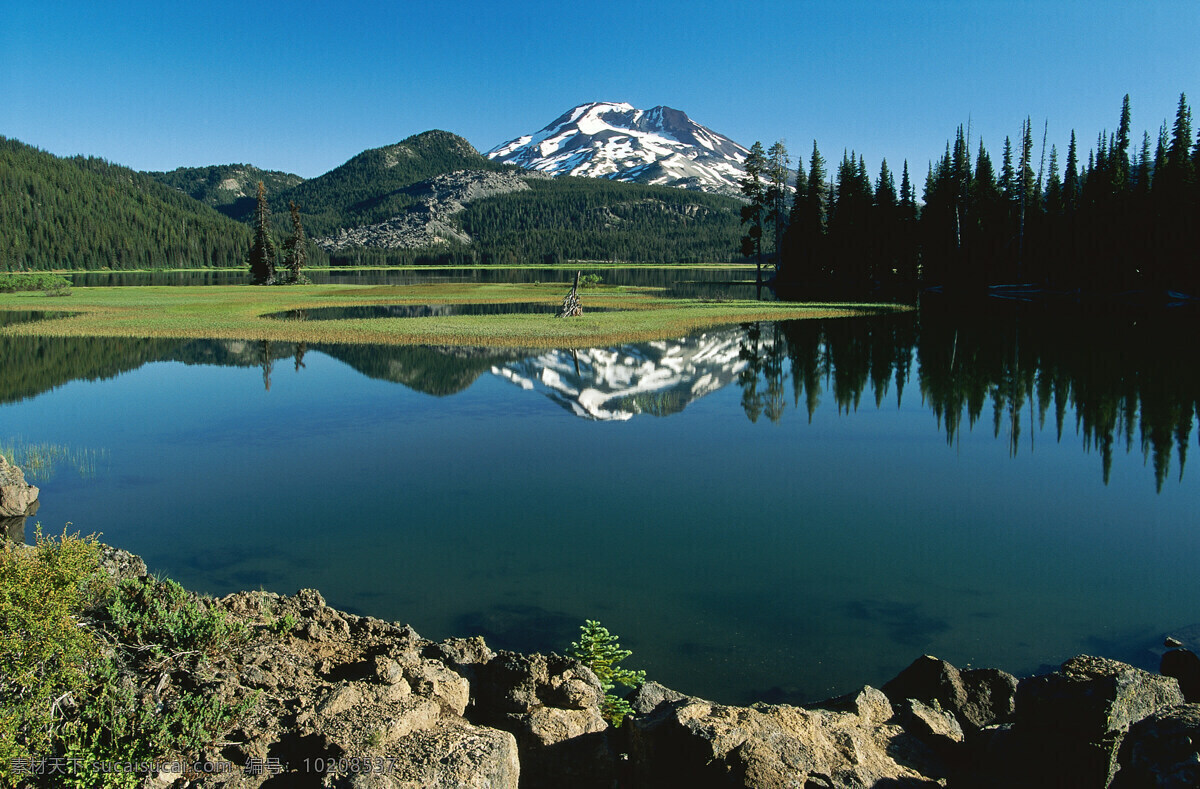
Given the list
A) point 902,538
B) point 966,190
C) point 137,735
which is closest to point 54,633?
point 137,735

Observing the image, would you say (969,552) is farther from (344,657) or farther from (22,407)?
(22,407)

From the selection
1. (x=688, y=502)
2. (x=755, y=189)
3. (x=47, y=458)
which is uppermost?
(x=755, y=189)

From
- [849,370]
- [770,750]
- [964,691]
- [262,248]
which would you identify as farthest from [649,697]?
[262,248]

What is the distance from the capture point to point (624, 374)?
31969mm

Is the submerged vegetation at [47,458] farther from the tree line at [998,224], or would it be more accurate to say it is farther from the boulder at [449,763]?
the tree line at [998,224]

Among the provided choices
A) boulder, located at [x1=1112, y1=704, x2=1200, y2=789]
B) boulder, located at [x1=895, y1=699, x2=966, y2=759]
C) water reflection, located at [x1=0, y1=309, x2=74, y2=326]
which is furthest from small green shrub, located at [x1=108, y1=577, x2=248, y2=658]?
water reflection, located at [x1=0, y1=309, x2=74, y2=326]

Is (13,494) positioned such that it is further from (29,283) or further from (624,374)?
(29,283)

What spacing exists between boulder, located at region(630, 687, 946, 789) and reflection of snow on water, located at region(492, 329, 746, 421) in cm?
1712

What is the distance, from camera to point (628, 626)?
10.3m

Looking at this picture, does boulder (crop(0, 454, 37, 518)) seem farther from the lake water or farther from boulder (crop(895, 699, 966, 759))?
boulder (crop(895, 699, 966, 759))

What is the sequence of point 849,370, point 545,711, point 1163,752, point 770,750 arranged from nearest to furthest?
point 1163,752
point 770,750
point 545,711
point 849,370

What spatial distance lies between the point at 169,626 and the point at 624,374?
25.5 m

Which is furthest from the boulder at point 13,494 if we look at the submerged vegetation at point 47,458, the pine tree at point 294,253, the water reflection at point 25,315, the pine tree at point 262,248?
the pine tree at point 294,253

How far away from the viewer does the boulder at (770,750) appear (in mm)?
5828
